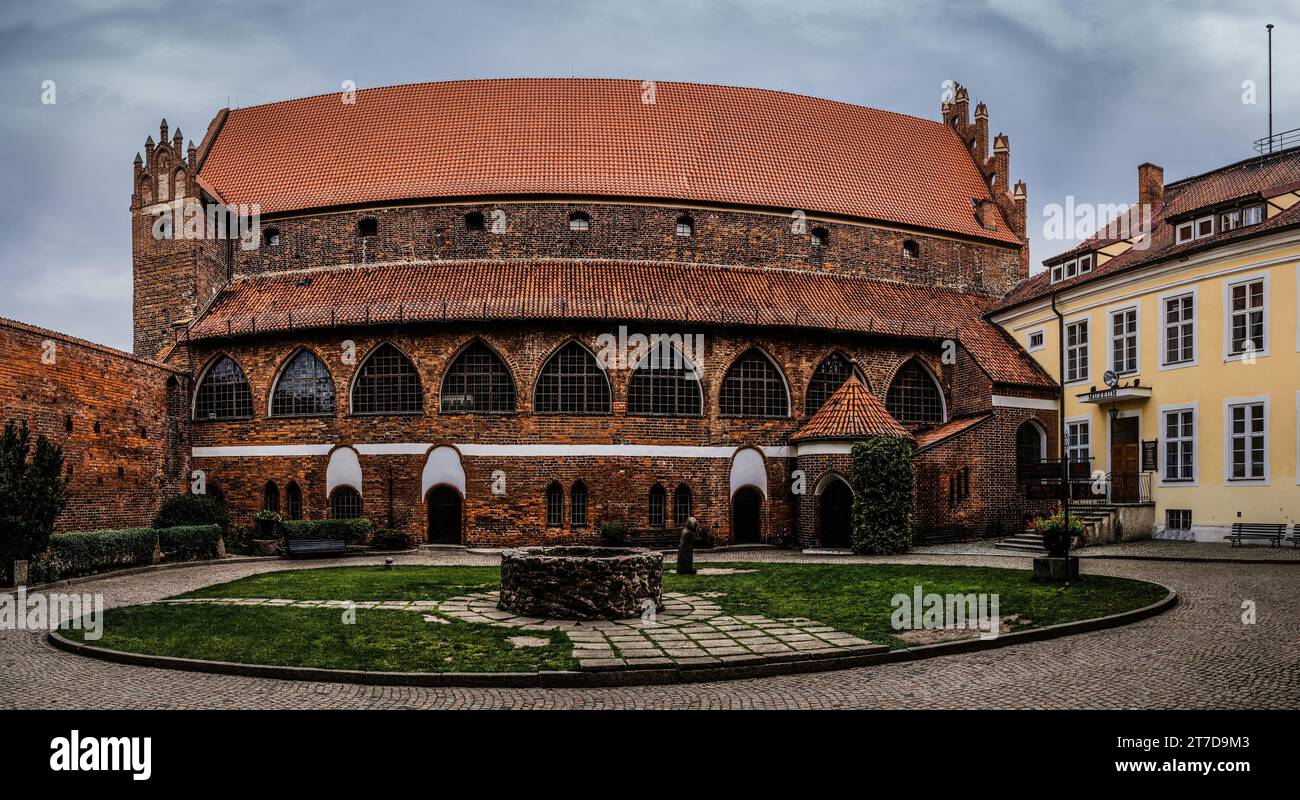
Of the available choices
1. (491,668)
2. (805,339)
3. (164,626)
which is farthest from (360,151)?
(491,668)

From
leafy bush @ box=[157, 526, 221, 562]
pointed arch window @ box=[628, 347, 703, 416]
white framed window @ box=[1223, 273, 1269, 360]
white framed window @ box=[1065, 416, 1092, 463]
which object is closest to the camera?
leafy bush @ box=[157, 526, 221, 562]

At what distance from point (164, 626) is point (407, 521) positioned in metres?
13.7

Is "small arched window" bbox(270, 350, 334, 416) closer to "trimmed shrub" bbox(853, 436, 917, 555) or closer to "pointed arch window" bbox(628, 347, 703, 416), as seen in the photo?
"pointed arch window" bbox(628, 347, 703, 416)

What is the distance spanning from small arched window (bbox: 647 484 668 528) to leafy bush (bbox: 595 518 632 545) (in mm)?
959

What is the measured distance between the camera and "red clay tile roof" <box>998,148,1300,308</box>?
23125mm

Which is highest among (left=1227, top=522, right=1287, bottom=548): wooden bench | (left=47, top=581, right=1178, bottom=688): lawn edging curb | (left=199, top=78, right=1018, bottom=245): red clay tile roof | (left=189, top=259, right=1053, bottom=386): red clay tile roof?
(left=199, top=78, right=1018, bottom=245): red clay tile roof

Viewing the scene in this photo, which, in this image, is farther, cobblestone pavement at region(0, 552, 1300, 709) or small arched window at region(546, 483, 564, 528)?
small arched window at region(546, 483, 564, 528)

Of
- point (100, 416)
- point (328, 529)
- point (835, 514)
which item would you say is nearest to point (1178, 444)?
point (835, 514)

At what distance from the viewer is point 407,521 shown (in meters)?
25.5

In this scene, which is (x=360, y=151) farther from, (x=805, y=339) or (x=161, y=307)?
(x=805, y=339)

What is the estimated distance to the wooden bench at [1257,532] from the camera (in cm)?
2120

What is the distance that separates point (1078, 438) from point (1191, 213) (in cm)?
717

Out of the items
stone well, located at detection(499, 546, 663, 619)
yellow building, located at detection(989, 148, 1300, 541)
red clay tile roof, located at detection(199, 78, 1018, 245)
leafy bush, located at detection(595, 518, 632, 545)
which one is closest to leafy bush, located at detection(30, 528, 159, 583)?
stone well, located at detection(499, 546, 663, 619)

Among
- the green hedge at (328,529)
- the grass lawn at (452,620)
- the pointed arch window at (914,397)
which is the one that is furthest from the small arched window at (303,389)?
the pointed arch window at (914,397)
